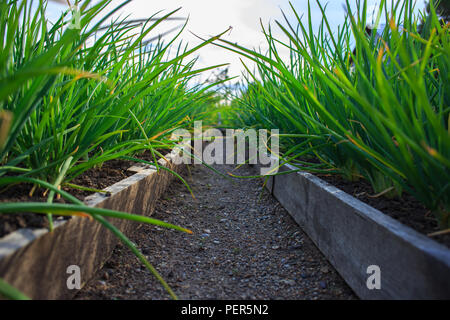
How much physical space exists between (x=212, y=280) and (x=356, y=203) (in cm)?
47

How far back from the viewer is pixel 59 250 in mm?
693

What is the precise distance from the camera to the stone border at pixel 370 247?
563 millimetres

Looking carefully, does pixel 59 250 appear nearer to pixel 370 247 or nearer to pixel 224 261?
pixel 224 261

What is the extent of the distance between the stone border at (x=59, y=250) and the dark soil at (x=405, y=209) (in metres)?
0.75

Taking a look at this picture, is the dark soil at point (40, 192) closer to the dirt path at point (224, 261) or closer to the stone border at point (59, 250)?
the stone border at point (59, 250)

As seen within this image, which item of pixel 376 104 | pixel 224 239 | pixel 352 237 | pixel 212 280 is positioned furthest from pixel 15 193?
pixel 376 104

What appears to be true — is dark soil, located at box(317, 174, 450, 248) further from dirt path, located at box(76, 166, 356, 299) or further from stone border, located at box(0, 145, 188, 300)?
stone border, located at box(0, 145, 188, 300)

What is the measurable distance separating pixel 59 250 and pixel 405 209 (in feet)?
2.75

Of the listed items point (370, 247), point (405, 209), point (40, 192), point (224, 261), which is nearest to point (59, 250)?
point (40, 192)

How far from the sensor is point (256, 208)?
1601 mm

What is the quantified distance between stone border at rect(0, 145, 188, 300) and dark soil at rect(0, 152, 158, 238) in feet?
0.09

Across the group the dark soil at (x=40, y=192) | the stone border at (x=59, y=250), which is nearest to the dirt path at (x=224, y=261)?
the stone border at (x=59, y=250)

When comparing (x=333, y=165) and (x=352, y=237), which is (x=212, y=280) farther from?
(x=333, y=165)

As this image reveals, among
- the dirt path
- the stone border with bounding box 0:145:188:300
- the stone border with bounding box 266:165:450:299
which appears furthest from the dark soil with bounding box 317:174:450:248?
the stone border with bounding box 0:145:188:300
